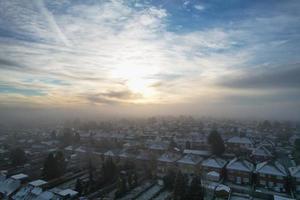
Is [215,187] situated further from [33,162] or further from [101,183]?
[33,162]

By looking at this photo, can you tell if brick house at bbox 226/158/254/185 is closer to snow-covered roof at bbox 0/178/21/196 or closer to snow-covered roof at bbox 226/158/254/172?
snow-covered roof at bbox 226/158/254/172

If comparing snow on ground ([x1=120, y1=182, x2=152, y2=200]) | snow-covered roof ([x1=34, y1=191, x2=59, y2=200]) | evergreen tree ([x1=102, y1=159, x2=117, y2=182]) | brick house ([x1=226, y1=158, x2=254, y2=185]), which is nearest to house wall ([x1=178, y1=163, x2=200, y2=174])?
brick house ([x1=226, y1=158, x2=254, y2=185])

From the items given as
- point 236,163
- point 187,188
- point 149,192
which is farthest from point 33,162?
point 236,163

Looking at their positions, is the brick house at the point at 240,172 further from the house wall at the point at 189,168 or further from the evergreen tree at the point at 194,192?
the evergreen tree at the point at 194,192

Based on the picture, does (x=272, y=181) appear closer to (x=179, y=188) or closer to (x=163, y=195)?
(x=179, y=188)

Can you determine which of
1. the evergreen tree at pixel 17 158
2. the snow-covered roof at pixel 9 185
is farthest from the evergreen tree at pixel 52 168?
the evergreen tree at pixel 17 158
